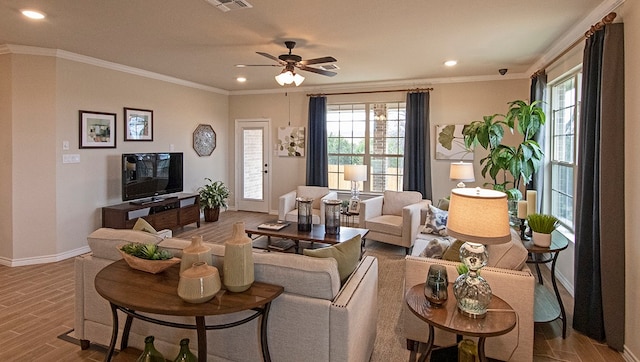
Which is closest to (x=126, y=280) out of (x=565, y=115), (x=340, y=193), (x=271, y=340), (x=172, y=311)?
(x=172, y=311)

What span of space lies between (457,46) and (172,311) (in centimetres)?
416

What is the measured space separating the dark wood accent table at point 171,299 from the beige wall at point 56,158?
342 centimetres

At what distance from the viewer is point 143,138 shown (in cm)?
594

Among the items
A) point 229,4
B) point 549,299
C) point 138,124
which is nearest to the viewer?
point 229,4

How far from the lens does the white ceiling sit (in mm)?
3135

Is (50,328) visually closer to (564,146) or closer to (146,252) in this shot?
(146,252)

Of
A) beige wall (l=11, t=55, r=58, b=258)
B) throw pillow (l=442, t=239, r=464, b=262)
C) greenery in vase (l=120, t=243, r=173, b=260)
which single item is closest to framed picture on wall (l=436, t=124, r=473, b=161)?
throw pillow (l=442, t=239, r=464, b=262)

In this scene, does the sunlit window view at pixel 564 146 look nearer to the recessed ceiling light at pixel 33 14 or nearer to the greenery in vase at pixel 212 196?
the recessed ceiling light at pixel 33 14

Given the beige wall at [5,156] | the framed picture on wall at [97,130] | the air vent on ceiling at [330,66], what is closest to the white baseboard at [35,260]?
the beige wall at [5,156]

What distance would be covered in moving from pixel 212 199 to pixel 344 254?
5.16 metres

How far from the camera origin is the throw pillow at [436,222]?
14.6ft

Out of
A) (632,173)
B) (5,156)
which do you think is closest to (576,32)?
(632,173)

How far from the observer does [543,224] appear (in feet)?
10.00

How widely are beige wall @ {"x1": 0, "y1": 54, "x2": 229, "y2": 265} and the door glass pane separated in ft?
8.47
